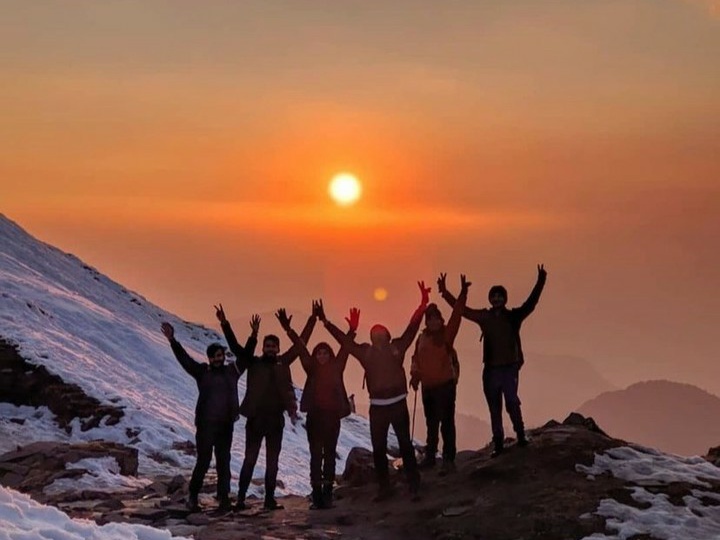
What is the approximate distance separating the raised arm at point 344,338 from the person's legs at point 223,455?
251cm

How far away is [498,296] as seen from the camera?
52.9 ft

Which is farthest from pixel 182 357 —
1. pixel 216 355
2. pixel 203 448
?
pixel 203 448

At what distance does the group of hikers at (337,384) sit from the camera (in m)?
15.4

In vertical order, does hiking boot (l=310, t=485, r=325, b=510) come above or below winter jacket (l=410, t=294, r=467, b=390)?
below

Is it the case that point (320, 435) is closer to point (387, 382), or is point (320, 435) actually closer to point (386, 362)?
point (387, 382)

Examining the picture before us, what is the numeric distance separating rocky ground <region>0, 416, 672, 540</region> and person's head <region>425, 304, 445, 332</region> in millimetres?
2728

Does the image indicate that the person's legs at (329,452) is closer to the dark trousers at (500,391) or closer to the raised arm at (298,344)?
the raised arm at (298,344)

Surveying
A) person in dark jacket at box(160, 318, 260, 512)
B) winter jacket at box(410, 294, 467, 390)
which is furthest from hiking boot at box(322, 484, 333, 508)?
winter jacket at box(410, 294, 467, 390)

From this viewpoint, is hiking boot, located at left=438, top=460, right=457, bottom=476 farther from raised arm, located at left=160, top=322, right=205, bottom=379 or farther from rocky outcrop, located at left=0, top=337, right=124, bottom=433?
rocky outcrop, located at left=0, top=337, right=124, bottom=433

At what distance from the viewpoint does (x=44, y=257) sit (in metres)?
62.5

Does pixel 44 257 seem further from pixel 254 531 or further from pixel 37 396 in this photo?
pixel 254 531

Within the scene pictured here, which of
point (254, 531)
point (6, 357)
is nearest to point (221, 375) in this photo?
point (254, 531)

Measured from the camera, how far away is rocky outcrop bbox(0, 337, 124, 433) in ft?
105

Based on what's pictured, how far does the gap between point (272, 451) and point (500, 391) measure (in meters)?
4.37
